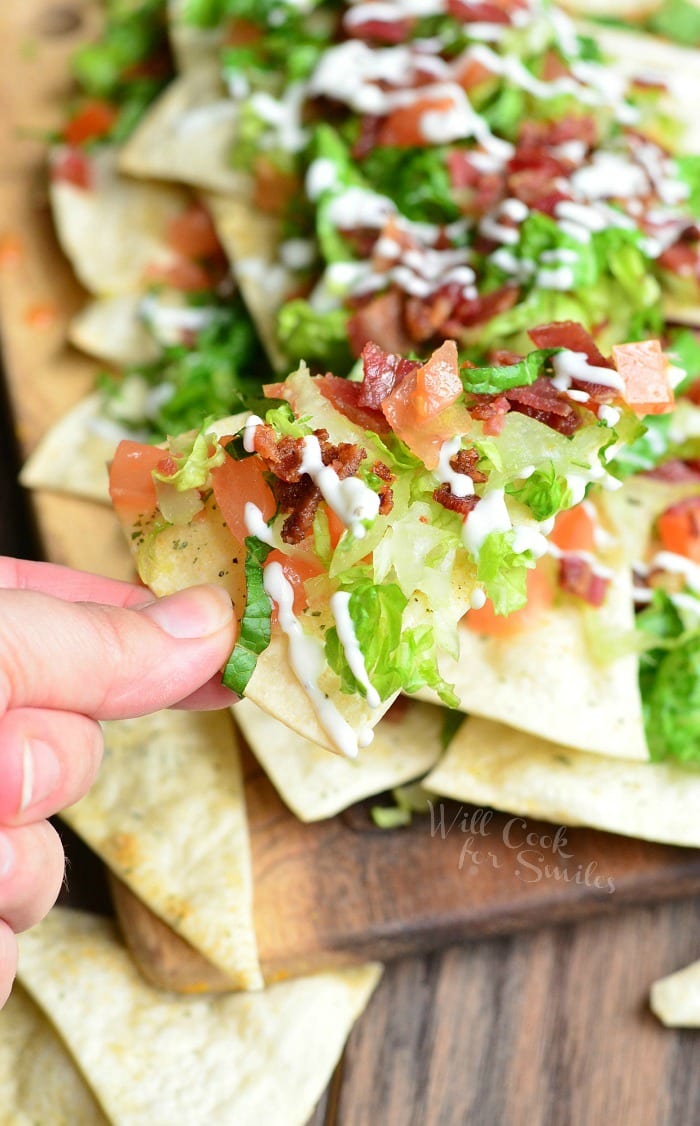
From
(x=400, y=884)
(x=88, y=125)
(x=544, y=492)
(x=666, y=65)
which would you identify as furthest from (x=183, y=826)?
(x=666, y=65)

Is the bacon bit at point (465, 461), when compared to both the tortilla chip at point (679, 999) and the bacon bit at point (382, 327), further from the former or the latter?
the tortilla chip at point (679, 999)

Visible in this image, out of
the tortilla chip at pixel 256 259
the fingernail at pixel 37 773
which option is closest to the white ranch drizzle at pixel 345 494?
the fingernail at pixel 37 773

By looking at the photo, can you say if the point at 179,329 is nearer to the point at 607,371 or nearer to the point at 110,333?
the point at 110,333

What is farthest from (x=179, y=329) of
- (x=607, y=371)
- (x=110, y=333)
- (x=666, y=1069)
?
(x=666, y=1069)

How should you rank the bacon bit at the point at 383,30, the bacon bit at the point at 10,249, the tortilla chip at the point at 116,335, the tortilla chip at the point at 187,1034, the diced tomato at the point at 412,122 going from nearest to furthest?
the tortilla chip at the point at 187,1034 → the diced tomato at the point at 412,122 → the bacon bit at the point at 383,30 → the tortilla chip at the point at 116,335 → the bacon bit at the point at 10,249

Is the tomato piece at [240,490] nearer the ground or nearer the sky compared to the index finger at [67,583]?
nearer the sky

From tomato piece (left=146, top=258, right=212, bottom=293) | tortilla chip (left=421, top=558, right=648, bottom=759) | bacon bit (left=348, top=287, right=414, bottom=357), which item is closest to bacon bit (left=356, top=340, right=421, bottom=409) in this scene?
tortilla chip (left=421, top=558, right=648, bottom=759)
